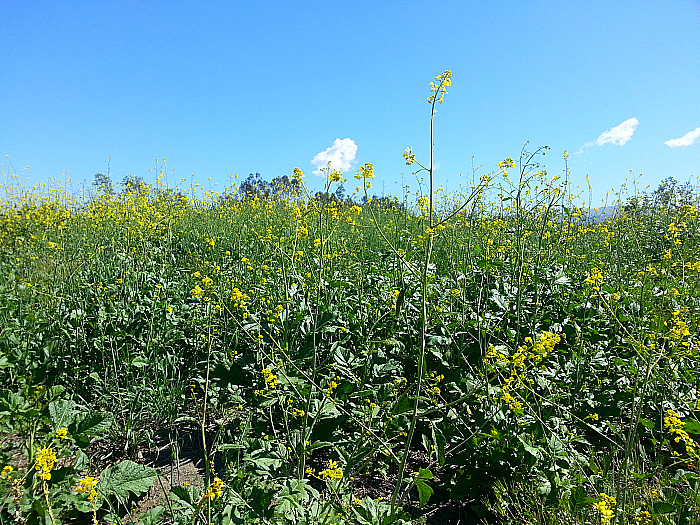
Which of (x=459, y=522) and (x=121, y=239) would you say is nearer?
(x=459, y=522)

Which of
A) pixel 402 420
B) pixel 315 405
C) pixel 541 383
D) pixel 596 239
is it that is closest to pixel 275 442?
pixel 315 405

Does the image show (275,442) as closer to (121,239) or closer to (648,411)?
(648,411)

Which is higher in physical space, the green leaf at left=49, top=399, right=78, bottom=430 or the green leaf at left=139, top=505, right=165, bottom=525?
the green leaf at left=49, top=399, right=78, bottom=430

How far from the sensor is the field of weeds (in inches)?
62.2

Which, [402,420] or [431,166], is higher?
[431,166]

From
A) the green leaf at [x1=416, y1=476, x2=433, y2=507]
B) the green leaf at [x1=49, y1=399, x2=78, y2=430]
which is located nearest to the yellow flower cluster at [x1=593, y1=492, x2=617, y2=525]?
the green leaf at [x1=416, y1=476, x2=433, y2=507]

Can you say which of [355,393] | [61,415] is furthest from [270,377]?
[61,415]

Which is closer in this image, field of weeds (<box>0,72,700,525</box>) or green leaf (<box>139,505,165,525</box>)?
green leaf (<box>139,505,165,525</box>)

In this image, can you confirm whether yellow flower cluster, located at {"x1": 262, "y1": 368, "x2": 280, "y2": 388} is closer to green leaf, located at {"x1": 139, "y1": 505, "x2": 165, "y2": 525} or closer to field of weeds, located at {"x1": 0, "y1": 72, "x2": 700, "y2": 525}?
field of weeds, located at {"x1": 0, "y1": 72, "x2": 700, "y2": 525}

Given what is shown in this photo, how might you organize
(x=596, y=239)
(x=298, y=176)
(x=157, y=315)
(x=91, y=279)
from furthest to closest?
1. (x=596, y=239)
2. (x=91, y=279)
3. (x=157, y=315)
4. (x=298, y=176)

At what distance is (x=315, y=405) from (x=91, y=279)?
253cm

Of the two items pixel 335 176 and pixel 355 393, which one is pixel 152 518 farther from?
pixel 335 176

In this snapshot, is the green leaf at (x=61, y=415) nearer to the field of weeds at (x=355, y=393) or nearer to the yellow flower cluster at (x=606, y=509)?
the field of weeds at (x=355, y=393)

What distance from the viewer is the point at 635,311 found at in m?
2.69
